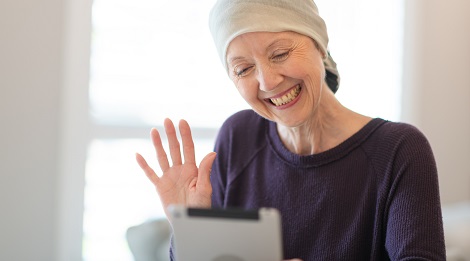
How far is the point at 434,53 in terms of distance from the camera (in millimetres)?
3348

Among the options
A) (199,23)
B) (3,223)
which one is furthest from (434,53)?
(3,223)

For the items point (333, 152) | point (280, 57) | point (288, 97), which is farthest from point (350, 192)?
point (280, 57)

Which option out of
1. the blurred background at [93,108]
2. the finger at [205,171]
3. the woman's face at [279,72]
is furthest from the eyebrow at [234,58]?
the blurred background at [93,108]

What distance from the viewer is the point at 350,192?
1.51 meters

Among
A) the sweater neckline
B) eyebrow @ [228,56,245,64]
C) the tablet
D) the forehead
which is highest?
the forehead

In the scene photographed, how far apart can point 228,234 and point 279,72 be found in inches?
20.8

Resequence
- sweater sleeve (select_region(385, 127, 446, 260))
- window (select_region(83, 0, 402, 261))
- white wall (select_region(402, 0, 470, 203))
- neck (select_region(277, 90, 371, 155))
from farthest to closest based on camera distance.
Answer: white wall (select_region(402, 0, 470, 203))
window (select_region(83, 0, 402, 261))
neck (select_region(277, 90, 371, 155))
sweater sleeve (select_region(385, 127, 446, 260))

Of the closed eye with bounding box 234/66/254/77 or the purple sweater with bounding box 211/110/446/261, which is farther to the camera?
the closed eye with bounding box 234/66/254/77

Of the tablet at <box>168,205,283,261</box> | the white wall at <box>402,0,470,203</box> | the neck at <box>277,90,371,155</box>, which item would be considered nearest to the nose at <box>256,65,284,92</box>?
the neck at <box>277,90,371,155</box>

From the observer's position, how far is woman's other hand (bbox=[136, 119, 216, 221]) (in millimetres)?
1467

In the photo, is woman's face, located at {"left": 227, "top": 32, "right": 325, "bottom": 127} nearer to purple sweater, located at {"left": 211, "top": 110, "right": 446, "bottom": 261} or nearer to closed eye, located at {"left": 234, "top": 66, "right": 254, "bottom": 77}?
closed eye, located at {"left": 234, "top": 66, "right": 254, "bottom": 77}

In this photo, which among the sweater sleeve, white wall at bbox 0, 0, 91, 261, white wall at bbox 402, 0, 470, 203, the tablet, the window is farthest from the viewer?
white wall at bbox 402, 0, 470, 203

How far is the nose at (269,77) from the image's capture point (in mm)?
1430

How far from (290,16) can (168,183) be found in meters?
0.52
